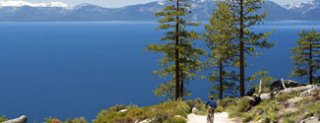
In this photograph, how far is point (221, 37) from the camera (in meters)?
40.7

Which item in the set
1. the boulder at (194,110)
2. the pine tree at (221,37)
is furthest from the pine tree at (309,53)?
the boulder at (194,110)

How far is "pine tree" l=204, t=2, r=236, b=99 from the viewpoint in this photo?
3769 centimetres

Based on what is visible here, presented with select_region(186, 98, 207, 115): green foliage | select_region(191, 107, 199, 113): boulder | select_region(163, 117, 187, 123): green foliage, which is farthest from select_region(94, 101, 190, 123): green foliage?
select_region(186, 98, 207, 115): green foliage

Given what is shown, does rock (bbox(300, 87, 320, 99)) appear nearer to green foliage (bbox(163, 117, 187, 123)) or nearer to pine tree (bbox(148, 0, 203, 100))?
green foliage (bbox(163, 117, 187, 123))

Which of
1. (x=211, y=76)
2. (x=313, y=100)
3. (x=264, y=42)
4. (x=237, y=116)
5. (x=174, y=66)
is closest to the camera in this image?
(x=313, y=100)

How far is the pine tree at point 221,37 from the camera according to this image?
3769 centimetres

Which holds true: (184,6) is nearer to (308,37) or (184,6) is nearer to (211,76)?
(211,76)

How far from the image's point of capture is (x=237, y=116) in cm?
2594

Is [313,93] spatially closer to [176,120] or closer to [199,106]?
[176,120]

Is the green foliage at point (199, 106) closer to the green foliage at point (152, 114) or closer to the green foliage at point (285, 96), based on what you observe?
the green foliage at point (152, 114)

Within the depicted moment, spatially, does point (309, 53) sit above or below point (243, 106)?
above

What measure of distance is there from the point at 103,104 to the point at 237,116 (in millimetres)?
146681

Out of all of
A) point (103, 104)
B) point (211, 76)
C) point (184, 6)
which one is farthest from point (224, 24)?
point (103, 104)

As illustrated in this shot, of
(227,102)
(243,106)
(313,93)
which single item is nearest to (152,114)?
(243,106)
